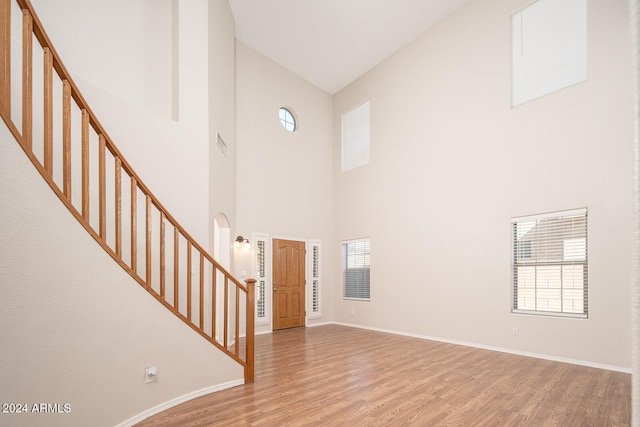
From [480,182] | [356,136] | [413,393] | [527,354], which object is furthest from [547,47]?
[413,393]

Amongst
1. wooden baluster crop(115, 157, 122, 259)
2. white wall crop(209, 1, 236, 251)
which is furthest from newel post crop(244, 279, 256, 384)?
white wall crop(209, 1, 236, 251)

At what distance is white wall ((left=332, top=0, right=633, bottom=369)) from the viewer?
15.4 feet

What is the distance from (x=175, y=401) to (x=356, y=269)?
5630 millimetres

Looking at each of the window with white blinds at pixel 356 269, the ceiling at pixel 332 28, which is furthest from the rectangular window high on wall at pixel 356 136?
the window with white blinds at pixel 356 269

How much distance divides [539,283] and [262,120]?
6041mm

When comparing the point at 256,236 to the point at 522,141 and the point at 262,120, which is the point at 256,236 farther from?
the point at 522,141

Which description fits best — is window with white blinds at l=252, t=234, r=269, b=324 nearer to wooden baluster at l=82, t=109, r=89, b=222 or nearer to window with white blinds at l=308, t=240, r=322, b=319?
window with white blinds at l=308, t=240, r=322, b=319

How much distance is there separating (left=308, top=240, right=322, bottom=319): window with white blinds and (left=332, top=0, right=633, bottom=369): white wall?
0.51 meters

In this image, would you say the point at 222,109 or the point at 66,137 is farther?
the point at 222,109

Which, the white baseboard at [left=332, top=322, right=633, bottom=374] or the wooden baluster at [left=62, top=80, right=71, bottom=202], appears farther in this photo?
the white baseboard at [left=332, top=322, right=633, bottom=374]

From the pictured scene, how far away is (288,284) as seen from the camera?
26.5 feet

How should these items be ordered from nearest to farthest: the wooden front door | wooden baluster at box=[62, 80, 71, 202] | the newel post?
wooden baluster at box=[62, 80, 71, 202] < the newel post < the wooden front door

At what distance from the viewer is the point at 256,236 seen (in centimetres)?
752

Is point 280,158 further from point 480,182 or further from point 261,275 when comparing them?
point 480,182
